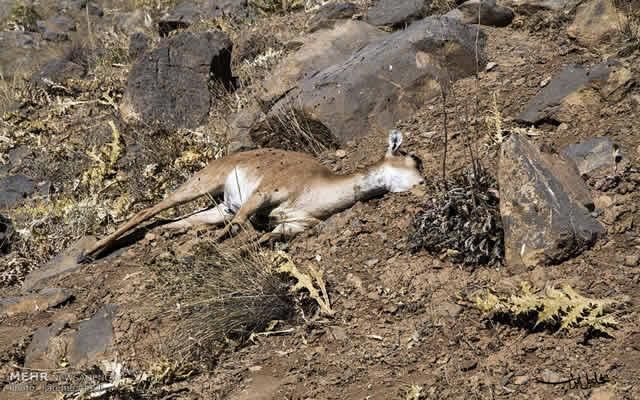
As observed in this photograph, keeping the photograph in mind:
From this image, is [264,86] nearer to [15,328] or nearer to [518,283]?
[15,328]

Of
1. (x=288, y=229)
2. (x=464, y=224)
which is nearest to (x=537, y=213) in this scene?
(x=464, y=224)

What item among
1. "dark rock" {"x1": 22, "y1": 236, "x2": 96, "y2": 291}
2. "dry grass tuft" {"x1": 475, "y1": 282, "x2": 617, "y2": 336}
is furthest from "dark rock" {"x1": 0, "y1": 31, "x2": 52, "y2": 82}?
"dry grass tuft" {"x1": 475, "y1": 282, "x2": 617, "y2": 336}

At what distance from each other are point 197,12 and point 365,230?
876 centimetres

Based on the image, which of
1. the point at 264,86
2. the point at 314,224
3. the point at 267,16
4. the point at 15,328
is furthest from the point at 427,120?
the point at 267,16

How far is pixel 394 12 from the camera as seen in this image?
992cm

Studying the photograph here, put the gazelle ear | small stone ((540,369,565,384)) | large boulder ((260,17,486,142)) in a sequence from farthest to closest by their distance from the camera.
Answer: large boulder ((260,17,486,142)) < the gazelle ear < small stone ((540,369,565,384))

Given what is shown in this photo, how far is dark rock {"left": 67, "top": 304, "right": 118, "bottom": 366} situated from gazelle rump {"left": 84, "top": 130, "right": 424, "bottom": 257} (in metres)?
1.16

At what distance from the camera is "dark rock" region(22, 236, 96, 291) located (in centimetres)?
699

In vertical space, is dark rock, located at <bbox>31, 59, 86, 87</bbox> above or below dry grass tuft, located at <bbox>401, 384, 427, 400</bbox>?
below

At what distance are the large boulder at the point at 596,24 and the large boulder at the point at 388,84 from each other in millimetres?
976

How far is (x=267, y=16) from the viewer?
12.1m

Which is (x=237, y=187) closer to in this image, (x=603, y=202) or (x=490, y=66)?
(x=490, y=66)

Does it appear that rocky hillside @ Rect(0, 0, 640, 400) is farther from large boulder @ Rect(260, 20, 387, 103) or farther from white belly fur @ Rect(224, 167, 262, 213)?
white belly fur @ Rect(224, 167, 262, 213)

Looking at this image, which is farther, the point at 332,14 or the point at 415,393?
the point at 332,14
